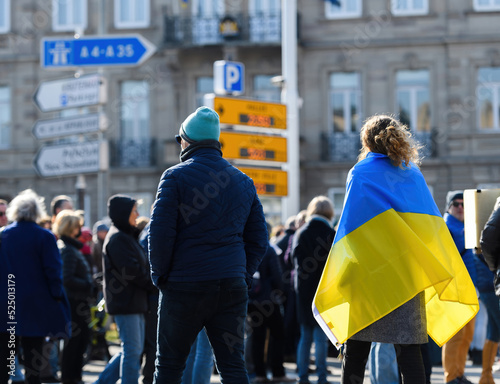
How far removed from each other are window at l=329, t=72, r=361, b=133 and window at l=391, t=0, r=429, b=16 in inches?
81.5

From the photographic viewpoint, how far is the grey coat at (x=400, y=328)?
220 inches

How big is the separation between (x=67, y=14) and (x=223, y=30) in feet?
16.3

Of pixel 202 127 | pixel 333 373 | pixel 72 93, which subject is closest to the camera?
pixel 202 127

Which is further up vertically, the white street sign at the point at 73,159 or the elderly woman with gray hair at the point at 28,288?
the white street sign at the point at 73,159

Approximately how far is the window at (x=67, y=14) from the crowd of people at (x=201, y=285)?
15.7 meters

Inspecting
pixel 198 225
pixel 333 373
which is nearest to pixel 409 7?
pixel 333 373

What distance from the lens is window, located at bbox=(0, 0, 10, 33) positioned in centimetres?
2759

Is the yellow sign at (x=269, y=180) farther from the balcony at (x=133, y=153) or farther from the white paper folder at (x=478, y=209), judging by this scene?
the balcony at (x=133, y=153)

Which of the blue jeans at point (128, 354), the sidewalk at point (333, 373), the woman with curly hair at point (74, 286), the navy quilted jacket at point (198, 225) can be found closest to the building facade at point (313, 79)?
the sidewalk at point (333, 373)

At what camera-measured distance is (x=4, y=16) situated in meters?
27.7

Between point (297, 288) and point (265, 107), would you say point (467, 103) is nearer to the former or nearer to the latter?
point (265, 107)

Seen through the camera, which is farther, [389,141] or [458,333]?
[458,333]

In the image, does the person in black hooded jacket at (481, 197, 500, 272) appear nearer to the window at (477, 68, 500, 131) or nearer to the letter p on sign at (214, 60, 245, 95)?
the letter p on sign at (214, 60, 245, 95)

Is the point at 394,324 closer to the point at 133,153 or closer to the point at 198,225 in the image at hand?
the point at 198,225
